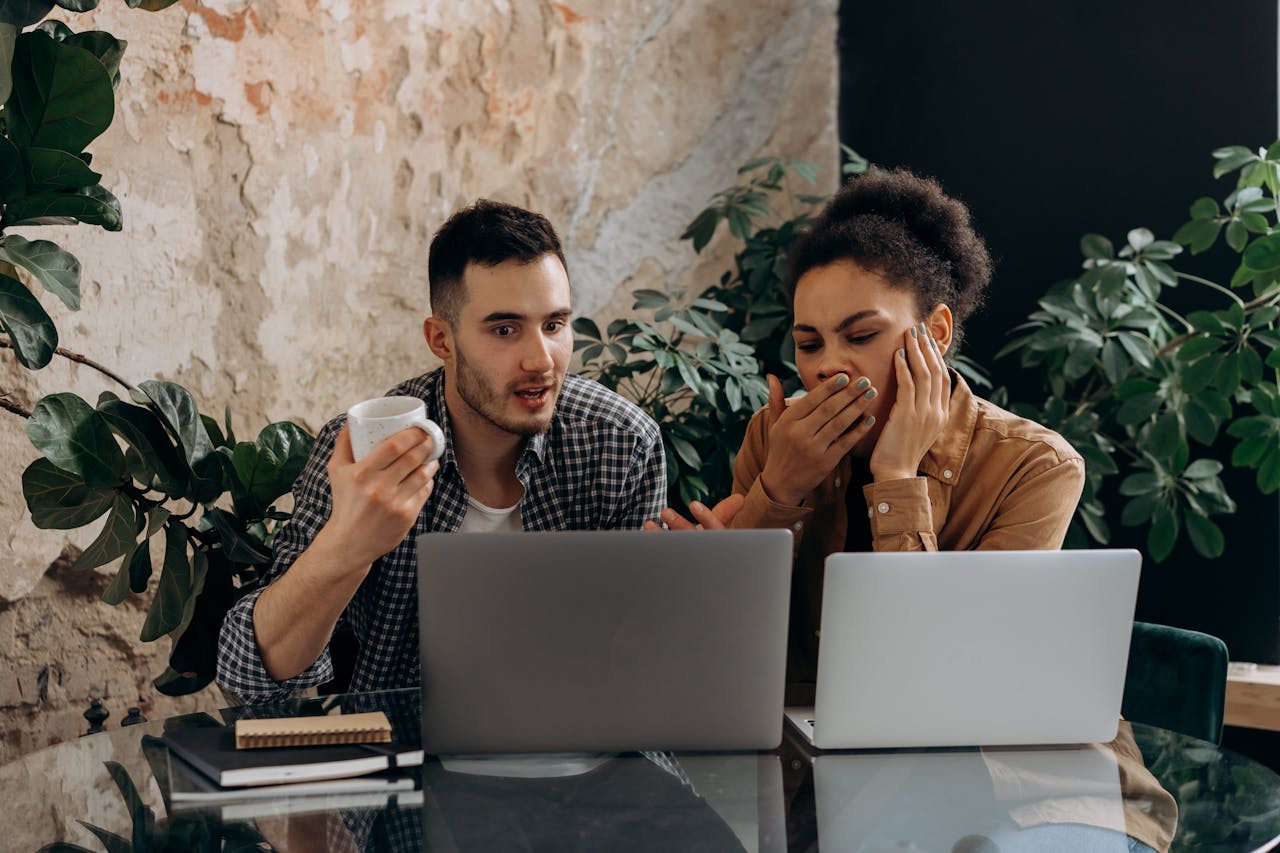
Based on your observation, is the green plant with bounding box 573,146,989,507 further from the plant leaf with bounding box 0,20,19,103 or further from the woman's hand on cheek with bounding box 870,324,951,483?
the plant leaf with bounding box 0,20,19,103

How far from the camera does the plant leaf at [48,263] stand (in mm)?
1545

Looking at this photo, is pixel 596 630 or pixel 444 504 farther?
pixel 444 504

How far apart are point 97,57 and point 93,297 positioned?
1.76 ft

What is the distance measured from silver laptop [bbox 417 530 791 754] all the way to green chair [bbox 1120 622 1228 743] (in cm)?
75

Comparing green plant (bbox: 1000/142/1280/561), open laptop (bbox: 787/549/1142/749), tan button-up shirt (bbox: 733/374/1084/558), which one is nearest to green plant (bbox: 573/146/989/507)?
green plant (bbox: 1000/142/1280/561)

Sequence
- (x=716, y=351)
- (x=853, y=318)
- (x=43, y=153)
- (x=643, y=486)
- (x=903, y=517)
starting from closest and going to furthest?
(x=43, y=153), (x=903, y=517), (x=853, y=318), (x=643, y=486), (x=716, y=351)

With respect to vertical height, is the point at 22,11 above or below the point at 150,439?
above

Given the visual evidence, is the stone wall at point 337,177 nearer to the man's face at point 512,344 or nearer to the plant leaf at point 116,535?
the plant leaf at point 116,535

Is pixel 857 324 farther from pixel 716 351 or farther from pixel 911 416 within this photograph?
pixel 716 351

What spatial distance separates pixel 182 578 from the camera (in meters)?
1.73

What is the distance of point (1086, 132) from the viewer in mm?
2701

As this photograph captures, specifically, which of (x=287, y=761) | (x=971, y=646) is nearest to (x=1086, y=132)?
(x=971, y=646)

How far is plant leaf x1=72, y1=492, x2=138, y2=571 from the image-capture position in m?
1.68

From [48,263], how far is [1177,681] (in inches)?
61.7
